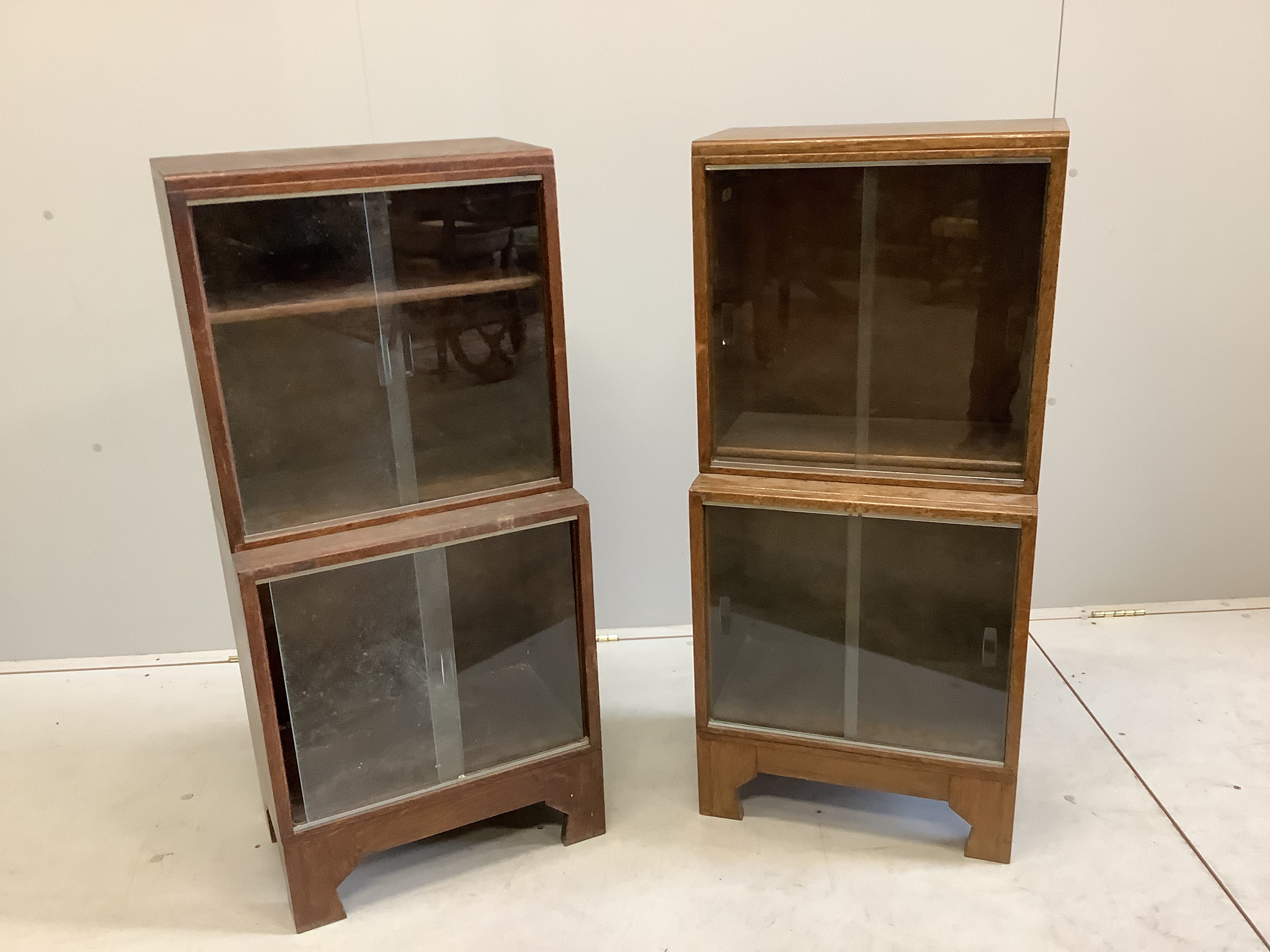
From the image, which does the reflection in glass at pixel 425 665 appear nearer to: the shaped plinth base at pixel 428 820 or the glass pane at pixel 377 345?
the shaped plinth base at pixel 428 820

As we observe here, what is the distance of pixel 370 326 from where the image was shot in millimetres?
1762

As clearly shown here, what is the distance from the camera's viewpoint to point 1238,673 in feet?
7.95

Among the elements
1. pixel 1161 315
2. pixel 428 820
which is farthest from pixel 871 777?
pixel 1161 315

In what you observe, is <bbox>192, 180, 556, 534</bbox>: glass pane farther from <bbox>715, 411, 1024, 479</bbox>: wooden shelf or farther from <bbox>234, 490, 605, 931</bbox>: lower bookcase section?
<bbox>715, 411, 1024, 479</bbox>: wooden shelf

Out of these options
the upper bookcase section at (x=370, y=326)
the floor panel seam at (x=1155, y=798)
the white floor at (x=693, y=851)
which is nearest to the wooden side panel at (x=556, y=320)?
the upper bookcase section at (x=370, y=326)

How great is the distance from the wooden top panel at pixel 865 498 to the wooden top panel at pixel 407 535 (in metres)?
0.27

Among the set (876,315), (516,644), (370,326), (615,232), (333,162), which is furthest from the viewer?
(615,232)

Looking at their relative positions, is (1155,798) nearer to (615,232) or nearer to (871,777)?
(871,777)

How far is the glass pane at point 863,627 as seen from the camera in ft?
6.09

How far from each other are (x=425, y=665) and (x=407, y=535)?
0.29m

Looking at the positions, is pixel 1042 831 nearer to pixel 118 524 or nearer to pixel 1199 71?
pixel 1199 71

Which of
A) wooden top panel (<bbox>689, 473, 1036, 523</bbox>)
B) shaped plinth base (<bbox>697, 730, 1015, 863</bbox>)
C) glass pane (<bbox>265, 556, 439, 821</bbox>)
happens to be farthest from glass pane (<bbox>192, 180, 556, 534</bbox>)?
shaped plinth base (<bbox>697, 730, 1015, 863</bbox>)

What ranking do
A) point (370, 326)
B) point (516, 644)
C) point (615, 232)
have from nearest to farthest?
1. point (370, 326)
2. point (516, 644)
3. point (615, 232)

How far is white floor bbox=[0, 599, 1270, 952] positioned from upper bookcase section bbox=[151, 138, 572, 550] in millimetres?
699
